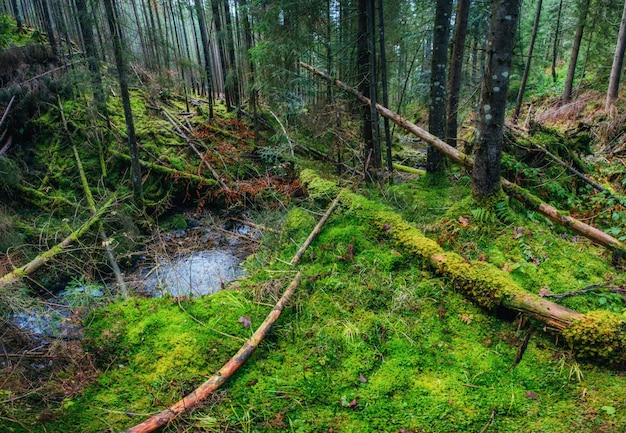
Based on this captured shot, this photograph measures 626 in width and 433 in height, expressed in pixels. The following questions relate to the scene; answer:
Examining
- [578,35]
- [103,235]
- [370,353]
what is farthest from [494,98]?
[578,35]

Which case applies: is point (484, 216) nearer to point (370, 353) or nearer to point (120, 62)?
point (370, 353)

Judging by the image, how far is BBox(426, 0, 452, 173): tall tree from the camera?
6.91m

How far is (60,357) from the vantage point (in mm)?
3580

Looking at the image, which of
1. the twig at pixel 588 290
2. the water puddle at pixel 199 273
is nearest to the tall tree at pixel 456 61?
the twig at pixel 588 290

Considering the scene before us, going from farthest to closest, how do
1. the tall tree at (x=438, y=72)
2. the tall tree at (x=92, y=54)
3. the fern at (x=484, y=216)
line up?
the tall tree at (x=92, y=54), the tall tree at (x=438, y=72), the fern at (x=484, y=216)

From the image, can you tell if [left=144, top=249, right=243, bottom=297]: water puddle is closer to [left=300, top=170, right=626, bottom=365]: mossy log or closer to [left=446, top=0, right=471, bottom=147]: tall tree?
[left=300, top=170, right=626, bottom=365]: mossy log

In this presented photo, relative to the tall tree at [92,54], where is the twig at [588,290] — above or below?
below

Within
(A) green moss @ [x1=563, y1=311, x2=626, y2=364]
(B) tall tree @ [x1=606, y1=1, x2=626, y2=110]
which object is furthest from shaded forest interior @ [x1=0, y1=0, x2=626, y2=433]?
(B) tall tree @ [x1=606, y1=1, x2=626, y2=110]

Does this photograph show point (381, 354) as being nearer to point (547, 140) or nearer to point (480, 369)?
point (480, 369)

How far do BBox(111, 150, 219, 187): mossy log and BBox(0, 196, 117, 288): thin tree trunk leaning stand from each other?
67.4 inches

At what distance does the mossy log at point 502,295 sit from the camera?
3.26 meters

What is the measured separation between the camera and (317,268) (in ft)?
16.4

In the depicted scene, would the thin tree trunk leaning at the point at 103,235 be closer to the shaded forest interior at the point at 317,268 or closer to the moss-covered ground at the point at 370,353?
the shaded forest interior at the point at 317,268

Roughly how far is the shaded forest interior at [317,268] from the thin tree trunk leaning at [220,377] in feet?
0.06
